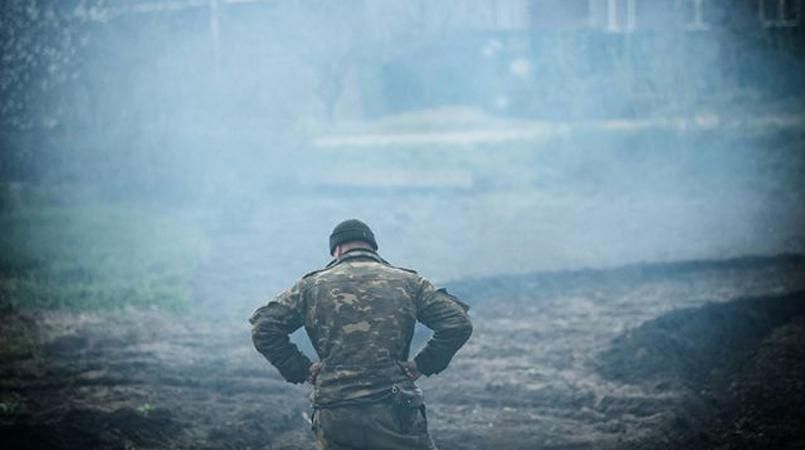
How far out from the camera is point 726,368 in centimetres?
859

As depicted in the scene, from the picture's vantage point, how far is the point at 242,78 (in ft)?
57.7

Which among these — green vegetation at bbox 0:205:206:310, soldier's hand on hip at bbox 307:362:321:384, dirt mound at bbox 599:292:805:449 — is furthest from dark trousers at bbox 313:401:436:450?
green vegetation at bbox 0:205:206:310

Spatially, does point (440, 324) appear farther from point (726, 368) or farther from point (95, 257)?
point (95, 257)

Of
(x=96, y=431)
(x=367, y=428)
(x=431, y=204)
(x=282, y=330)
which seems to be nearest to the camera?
(x=367, y=428)

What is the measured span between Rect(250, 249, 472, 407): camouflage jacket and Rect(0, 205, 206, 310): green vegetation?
7198 millimetres

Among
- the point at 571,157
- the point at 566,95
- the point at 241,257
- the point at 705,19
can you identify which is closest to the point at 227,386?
the point at 241,257

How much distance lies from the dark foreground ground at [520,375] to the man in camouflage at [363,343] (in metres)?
2.37

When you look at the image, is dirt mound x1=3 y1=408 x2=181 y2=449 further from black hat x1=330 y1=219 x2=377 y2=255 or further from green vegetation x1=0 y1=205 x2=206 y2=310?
green vegetation x1=0 y1=205 x2=206 y2=310

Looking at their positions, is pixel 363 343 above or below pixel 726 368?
below

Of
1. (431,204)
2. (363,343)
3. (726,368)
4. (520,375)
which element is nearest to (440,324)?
(363,343)

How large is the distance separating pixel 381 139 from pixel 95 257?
25.4 ft

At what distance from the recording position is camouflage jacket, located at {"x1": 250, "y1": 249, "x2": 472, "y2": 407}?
473 centimetres

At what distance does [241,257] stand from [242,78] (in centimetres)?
452

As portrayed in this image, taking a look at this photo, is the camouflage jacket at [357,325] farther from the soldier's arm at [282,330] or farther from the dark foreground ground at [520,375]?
the dark foreground ground at [520,375]
